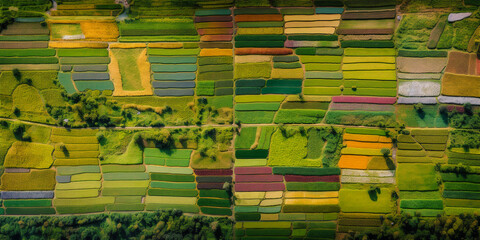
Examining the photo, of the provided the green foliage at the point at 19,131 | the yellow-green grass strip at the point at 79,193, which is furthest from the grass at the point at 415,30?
the green foliage at the point at 19,131

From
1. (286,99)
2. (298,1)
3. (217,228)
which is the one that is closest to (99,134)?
(217,228)

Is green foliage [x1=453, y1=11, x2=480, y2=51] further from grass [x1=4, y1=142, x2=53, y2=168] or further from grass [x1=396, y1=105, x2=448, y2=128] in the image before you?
grass [x1=4, y1=142, x2=53, y2=168]

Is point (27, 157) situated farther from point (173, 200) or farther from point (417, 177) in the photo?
point (417, 177)

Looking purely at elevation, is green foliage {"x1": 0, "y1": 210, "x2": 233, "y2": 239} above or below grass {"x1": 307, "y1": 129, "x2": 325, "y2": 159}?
below

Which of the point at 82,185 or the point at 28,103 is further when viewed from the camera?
the point at 28,103

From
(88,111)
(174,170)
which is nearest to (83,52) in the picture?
(88,111)

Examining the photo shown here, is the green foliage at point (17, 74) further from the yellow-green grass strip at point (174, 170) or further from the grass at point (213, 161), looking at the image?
the grass at point (213, 161)

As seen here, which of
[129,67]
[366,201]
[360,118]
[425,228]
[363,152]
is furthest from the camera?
[129,67]

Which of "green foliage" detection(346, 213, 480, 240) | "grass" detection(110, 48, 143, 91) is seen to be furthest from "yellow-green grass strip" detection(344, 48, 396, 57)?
"grass" detection(110, 48, 143, 91)
